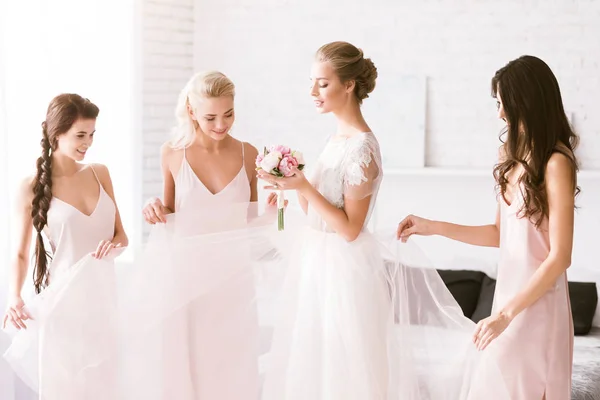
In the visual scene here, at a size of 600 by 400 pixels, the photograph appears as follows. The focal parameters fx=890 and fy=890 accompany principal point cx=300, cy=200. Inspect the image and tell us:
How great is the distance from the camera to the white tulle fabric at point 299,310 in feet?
10.7

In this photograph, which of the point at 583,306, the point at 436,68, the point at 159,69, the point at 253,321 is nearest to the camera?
the point at 253,321

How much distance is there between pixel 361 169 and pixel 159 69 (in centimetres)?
348

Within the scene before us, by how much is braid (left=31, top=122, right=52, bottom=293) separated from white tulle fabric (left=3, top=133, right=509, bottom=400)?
0.20m

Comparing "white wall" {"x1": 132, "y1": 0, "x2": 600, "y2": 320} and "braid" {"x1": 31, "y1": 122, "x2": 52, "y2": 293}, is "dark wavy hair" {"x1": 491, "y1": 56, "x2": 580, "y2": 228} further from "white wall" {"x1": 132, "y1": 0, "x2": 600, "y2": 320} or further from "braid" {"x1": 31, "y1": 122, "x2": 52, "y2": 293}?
"white wall" {"x1": 132, "y1": 0, "x2": 600, "y2": 320}

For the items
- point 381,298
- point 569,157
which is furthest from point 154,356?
point 569,157

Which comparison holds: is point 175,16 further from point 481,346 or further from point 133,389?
point 481,346

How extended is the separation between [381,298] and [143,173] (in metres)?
3.36

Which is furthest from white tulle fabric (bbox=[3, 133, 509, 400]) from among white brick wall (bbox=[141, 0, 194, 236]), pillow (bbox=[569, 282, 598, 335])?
white brick wall (bbox=[141, 0, 194, 236])

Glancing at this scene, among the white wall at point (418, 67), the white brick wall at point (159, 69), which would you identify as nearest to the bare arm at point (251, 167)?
the white wall at point (418, 67)

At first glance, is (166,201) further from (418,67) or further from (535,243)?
(418,67)

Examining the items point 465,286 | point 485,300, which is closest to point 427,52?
point 465,286

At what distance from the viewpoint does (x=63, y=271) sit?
3.62 metres

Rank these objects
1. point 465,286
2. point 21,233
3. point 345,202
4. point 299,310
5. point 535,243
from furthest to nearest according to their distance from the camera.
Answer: point 465,286 → point 21,233 → point 299,310 → point 345,202 → point 535,243

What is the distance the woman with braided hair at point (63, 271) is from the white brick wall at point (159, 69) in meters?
2.66
